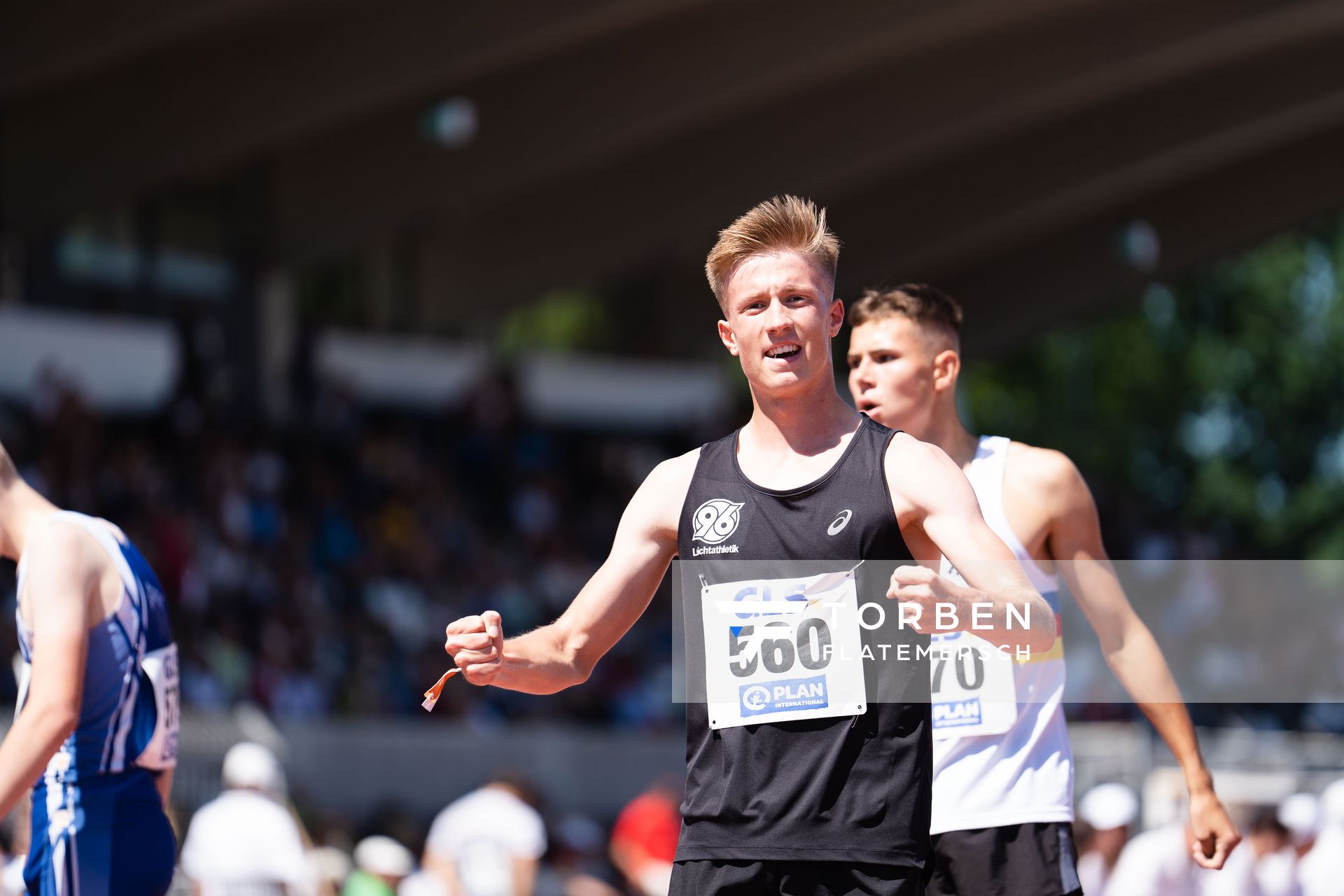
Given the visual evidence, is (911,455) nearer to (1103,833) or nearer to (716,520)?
(716,520)

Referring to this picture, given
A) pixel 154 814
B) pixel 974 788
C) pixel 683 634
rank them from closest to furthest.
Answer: pixel 683 634, pixel 154 814, pixel 974 788

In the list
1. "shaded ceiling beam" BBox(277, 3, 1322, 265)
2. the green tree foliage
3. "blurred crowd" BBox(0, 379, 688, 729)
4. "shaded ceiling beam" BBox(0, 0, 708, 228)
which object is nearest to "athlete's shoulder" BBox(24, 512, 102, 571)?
"blurred crowd" BBox(0, 379, 688, 729)

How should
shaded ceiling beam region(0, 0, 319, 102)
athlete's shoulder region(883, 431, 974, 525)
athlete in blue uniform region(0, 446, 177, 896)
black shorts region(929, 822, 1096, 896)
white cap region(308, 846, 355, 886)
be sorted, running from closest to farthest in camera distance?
1. athlete's shoulder region(883, 431, 974, 525)
2. athlete in blue uniform region(0, 446, 177, 896)
3. black shorts region(929, 822, 1096, 896)
4. white cap region(308, 846, 355, 886)
5. shaded ceiling beam region(0, 0, 319, 102)

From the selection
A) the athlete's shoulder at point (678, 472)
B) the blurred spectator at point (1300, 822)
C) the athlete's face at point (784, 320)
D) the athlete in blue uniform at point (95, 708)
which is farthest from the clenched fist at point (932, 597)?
the blurred spectator at point (1300, 822)

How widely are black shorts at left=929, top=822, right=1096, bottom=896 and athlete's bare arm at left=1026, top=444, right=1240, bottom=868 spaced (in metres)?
0.46

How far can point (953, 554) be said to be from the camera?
12.8 feet

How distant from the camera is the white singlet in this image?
5.20m

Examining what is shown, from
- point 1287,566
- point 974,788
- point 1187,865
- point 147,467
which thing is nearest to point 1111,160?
point 1287,566

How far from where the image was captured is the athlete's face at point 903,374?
5594 millimetres

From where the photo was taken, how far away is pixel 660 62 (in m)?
21.0

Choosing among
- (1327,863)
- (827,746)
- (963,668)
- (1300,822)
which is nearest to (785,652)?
(827,746)

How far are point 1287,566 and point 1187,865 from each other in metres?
20.2

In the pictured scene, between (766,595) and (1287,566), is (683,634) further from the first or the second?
(1287,566)

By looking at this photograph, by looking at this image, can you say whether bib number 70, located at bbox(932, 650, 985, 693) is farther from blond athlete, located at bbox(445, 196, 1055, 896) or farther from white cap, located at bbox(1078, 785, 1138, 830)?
white cap, located at bbox(1078, 785, 1138, 830)
